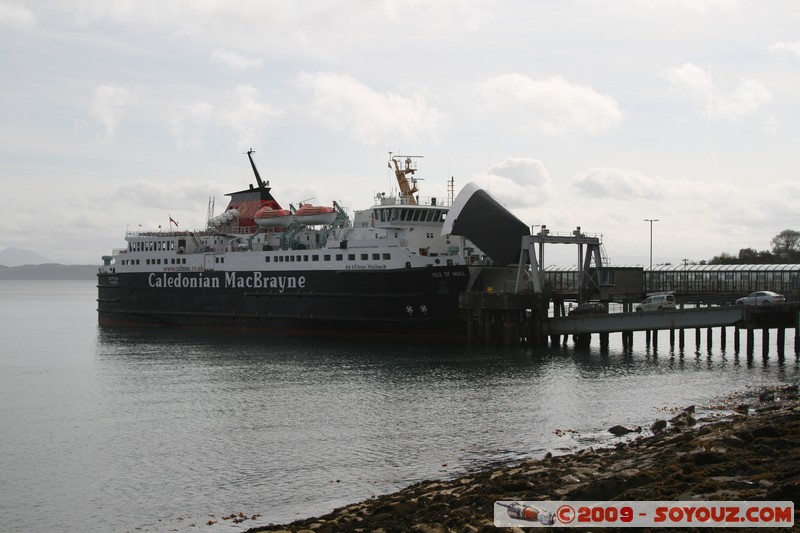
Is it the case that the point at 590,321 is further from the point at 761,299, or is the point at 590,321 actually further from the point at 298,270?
the point at 298,270

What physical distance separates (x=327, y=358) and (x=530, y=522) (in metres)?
30.3

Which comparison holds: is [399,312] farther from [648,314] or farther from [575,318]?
[648,314]

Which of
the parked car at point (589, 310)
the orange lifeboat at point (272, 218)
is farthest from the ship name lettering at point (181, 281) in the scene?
the parked car at point (589, 310)

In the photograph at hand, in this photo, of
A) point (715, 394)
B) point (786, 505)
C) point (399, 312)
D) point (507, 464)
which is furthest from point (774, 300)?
point (786, 505)

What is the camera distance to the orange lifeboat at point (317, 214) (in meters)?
57.2

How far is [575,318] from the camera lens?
148 ft

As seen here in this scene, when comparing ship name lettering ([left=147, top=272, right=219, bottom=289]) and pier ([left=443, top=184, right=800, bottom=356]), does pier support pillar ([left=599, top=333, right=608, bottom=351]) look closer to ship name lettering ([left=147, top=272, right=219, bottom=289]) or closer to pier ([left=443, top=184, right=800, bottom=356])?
pier ([left=443, top=184, right=800, bottom=356])

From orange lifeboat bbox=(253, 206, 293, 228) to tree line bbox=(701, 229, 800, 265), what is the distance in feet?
188

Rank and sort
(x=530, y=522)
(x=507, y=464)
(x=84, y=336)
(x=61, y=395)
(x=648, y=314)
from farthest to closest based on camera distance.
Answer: (x=84, y=336), (x=648, y=314), (x=61, y=395), (x=507, y=464), (x=530, y=522)

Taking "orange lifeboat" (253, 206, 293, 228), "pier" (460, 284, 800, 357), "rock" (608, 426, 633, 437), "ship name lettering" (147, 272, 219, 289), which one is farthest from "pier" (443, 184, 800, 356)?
"ship name lettering" (147, 272, 219, 289)

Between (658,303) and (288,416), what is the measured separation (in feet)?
82.1

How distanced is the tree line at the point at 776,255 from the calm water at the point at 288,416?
57658 millimetres

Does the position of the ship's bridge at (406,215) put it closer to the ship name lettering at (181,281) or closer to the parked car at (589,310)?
the parked car at (589,310)

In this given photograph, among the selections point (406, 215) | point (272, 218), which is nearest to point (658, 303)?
point (406, 215)
